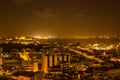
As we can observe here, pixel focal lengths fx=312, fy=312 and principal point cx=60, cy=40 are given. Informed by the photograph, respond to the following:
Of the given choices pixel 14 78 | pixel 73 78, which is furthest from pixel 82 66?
pixel 14 78

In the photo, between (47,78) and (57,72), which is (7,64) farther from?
(47,78)

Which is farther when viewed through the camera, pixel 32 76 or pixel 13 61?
pixel 13 61

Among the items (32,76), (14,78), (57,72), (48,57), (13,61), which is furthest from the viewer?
(13,61)

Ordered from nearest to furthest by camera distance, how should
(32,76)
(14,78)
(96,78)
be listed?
(32,76) → (14,78) → (96,78)

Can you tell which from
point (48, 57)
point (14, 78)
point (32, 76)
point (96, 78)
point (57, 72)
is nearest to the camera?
point (32, 76)

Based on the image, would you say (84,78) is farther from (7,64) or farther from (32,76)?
(7,64)

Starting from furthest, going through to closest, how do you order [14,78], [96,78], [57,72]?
1. [57,72]
2. [96,78]
3. [14,78]

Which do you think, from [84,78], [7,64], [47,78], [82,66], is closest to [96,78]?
[84,78]

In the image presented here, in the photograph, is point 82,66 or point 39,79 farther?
point 82,66
